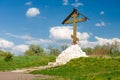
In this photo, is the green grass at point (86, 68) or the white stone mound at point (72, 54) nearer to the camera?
the green grass at point (86, 68)

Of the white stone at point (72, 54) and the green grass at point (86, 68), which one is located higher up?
the white stone at point (72, 54)

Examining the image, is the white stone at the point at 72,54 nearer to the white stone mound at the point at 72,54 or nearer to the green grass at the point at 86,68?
the white stone mound at the point at 72,54

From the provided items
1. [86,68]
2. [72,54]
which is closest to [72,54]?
[72,54]

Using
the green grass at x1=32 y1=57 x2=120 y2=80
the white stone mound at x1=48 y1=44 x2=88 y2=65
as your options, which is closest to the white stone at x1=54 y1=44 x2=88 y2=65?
the white stone mound at x1=48 y1=44 x2=88 y2=65

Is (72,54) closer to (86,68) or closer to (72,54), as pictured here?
(72,54)

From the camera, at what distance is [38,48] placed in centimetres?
7769

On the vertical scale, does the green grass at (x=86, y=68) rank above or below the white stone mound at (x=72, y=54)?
below

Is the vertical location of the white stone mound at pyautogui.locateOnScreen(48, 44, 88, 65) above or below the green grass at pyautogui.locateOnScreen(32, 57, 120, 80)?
above

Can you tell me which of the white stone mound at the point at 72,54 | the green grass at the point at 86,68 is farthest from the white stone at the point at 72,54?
the green grass at the point at 86,68

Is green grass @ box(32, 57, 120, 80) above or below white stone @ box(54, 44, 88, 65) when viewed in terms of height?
below

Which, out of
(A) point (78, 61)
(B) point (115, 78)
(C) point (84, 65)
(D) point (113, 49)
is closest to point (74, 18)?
(A) point (78, 61)

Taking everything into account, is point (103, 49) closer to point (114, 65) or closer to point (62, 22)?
point (62, 22)

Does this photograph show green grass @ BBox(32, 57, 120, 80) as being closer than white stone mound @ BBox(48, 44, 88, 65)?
Yes

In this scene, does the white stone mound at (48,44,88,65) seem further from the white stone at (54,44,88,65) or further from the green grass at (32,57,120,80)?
the green grass at (32,57,120,80)
